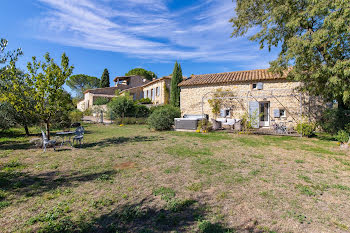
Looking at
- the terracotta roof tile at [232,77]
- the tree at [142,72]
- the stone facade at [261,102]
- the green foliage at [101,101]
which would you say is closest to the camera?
the stone facade at [261,102]

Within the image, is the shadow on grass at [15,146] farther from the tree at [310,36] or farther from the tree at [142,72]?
the tree at [142,72]

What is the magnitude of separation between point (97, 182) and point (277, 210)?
352 centimetres

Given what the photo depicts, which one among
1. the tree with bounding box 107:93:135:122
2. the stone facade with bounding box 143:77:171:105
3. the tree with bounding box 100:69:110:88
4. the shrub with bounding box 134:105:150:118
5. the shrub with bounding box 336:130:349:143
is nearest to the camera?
the shrub with bounding box 336:130:349:143

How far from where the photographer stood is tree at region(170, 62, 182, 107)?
960 inches

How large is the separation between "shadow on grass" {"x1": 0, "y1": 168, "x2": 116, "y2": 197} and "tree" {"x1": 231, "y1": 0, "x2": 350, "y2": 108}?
29.2 feet

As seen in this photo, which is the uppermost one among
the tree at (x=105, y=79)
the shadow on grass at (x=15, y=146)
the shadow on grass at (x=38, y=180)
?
the tree at (x=105, y=79)

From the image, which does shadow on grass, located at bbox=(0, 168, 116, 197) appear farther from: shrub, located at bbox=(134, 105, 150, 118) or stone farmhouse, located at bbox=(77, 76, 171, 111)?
stone farmhouse, located at bbox=(77, 76, 171, 111)

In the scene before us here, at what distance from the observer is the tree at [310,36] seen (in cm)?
718

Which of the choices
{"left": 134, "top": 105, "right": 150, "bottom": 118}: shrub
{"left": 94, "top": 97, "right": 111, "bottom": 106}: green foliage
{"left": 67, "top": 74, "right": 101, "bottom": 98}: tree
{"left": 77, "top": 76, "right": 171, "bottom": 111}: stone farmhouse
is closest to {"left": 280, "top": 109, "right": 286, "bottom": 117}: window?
{"left": 134, "top": 105, "right": 150, "bottom": 118}: shrub

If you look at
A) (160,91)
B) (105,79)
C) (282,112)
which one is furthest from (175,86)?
(105,79)

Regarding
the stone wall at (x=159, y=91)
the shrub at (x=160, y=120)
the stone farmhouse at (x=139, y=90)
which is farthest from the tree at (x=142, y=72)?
the shrub at (x=160, y=120)

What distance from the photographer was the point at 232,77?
16625 mm

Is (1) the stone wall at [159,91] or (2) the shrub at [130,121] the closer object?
(2) the shrub at [130,121]

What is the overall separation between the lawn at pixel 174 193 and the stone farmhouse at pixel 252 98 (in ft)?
27.5
